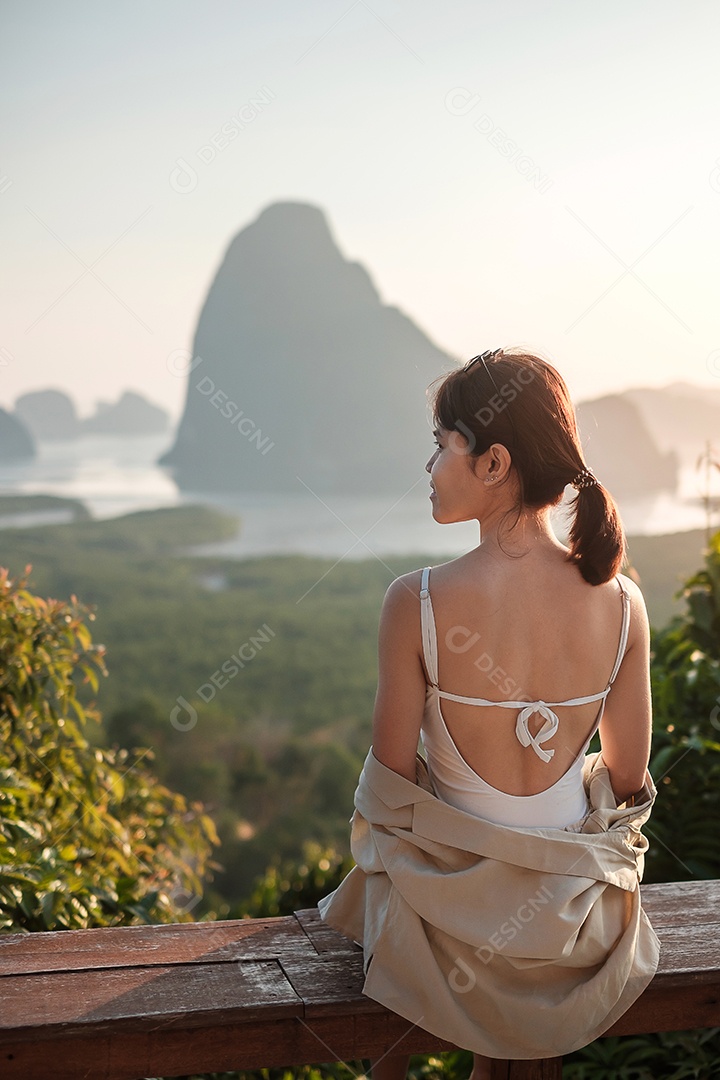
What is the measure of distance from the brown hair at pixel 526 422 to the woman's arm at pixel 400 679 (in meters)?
0.20

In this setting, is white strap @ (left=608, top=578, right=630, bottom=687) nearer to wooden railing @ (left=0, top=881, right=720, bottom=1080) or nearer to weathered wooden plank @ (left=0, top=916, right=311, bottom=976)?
wooden railing @ (left=0, top=881, right=720, bottom=1080)

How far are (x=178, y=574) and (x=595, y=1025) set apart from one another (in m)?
29.7

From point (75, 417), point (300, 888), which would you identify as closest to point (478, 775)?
point (300, 888)

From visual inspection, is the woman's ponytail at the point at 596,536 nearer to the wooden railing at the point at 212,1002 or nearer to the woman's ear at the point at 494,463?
the woman's ear at the point at 494,463

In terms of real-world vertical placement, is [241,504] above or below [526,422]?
below

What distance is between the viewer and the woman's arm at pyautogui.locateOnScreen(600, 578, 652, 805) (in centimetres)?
137

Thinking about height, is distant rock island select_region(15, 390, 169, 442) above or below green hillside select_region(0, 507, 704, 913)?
above

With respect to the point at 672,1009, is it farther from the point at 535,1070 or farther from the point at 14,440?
the point at 14,440

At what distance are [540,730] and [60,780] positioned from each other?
1349mm

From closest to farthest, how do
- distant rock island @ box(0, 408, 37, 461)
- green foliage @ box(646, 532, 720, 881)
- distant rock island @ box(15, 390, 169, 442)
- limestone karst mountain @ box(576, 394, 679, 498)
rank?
green foliage @ box(646, 532, 720, 881)
limestone karst mountain @ box(576, 394, 679, 498)
distant rock island @ box(0, 408, 37, 461)
distant rock island @ box(15, 390, 169, 442)

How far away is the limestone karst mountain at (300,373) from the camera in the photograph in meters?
37.1

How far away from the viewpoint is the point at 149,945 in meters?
1.42

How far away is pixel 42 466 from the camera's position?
28.3 m

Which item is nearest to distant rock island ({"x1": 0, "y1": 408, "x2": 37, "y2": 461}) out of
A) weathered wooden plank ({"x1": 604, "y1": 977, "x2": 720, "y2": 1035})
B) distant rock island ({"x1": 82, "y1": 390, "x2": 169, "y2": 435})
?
distant rock island ({"x1": 82, "y1": 390, "x2": 169, "y2": 435})
